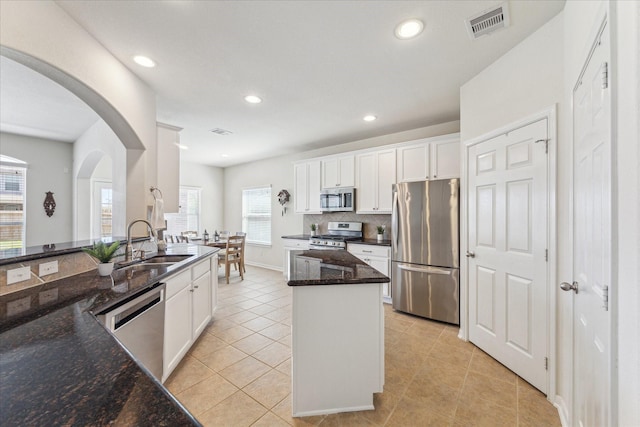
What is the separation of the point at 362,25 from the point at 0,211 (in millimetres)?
6277

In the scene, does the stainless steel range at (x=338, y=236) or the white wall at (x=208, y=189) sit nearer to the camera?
the stainless steel range at (x=338, y=236)

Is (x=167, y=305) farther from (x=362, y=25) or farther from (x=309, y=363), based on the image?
(x=362, y=25)

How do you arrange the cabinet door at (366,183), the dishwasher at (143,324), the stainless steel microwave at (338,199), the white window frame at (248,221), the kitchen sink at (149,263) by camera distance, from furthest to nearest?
the white window frame at (248,221), the stainless steel microwave at (338,199), the cabinet door at (366,183), the kitchen sink at (149,263), the dishwasher at (143,324)

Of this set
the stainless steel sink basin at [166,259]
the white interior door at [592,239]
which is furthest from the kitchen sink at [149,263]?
the white interior door at [592,239]

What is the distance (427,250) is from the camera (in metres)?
3.32

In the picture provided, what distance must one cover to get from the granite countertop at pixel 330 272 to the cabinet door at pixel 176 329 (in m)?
0.98

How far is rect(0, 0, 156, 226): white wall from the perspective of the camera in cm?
155

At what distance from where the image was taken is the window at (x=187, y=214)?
6492 mm

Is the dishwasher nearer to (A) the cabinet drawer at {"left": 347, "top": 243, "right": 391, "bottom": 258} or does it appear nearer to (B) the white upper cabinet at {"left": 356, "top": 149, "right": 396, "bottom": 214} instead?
(A) the cabinet drawer at {"left": 347, "top": 243, "right": 391, "bottom": 258}

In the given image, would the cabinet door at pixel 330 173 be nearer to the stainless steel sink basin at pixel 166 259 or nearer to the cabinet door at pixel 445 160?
the cabinet door at pixel 445 160

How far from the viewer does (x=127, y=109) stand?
8.25ft

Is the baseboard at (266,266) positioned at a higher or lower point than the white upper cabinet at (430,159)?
lower

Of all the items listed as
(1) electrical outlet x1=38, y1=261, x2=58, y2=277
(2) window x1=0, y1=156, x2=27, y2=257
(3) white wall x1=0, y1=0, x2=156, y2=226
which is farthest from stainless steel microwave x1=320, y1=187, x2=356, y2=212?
(2) window x1=0, y1=156, x2=27, y2=257

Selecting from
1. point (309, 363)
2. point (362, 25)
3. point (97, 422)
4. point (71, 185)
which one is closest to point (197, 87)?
point (362, 25)
